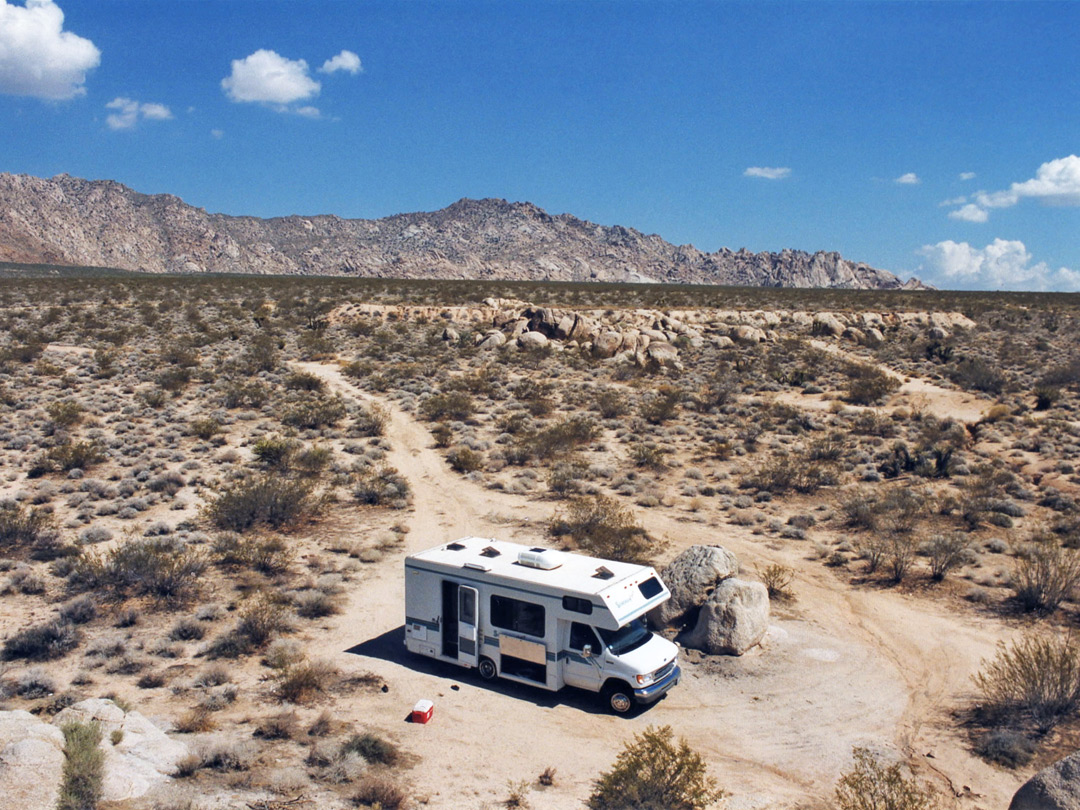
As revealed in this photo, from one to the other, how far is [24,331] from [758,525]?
4818cm

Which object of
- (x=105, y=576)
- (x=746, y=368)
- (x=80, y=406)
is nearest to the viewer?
(x=105, y=576)

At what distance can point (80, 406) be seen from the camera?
29.4m

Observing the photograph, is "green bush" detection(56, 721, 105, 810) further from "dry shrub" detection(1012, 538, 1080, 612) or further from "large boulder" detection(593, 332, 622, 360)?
"large boulder" detection(593, 332, 622, 360)

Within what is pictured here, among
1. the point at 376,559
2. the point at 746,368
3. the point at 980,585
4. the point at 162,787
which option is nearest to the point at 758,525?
the point at 980,585

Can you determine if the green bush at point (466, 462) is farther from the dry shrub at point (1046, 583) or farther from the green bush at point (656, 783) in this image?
the green bush at point (656, 783)

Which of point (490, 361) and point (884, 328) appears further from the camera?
point (884, 328)

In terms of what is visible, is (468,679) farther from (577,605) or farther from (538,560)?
(577,605)

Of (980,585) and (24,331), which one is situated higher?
(24,331)

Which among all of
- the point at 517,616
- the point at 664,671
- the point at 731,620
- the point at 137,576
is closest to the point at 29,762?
the point at 517,616

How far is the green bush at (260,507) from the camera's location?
60.8ft

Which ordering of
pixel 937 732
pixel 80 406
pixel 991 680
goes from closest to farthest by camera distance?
pixel 937 732 → pixel 991 680 → pixel 80 406

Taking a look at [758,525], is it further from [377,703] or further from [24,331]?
[24,331]

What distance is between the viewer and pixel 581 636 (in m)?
11.1

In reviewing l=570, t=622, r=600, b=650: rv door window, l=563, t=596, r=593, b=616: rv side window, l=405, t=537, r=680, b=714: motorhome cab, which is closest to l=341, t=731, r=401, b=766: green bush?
l=405, t=537, r=680, b=714: motorhome cab
